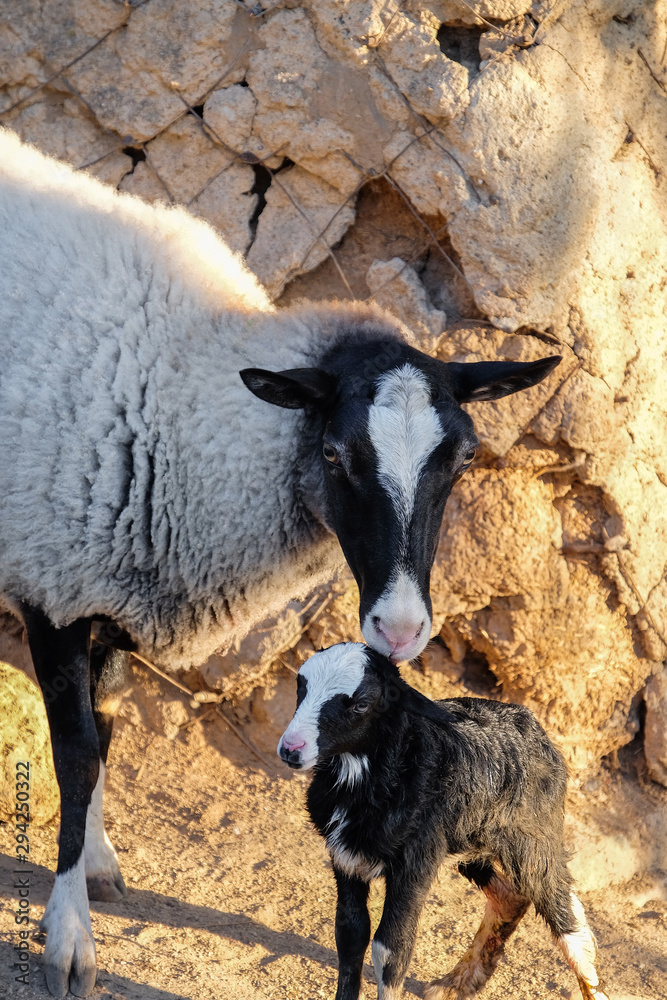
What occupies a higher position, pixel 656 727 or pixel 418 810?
pixel 656 727

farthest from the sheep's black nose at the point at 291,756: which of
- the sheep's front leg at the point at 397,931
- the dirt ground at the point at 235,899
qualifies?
the dirt ground at the point at 235,899

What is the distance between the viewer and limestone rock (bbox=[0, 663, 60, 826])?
→ 13.4ft

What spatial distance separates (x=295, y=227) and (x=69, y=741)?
9.23ft

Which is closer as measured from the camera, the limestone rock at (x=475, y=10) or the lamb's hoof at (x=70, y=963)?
the lamb's hoof at (x=70, y=963)

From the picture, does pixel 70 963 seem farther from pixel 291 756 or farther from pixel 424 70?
pixel 424 70

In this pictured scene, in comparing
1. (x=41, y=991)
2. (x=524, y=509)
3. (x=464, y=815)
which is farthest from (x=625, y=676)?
(x=41, y=991)

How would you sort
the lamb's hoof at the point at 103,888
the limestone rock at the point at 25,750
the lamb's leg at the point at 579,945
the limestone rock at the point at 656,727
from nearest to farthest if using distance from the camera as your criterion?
1. the lamb's leg at the point at 579,945
2. the lamb's hoof at the point at 103,888
3. the limestone rock at the point at 25,750
4. the limestone rock at the point at 656,727

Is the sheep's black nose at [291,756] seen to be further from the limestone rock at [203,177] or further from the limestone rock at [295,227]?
the limestone rock at [203,177]

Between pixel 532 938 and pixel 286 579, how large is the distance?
6.42ft

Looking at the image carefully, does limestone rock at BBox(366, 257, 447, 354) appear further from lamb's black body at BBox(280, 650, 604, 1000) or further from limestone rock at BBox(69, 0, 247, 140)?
lamb's black body at BBox(280, 650, 604, 1000)

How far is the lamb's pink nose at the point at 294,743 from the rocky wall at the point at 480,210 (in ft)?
7.27

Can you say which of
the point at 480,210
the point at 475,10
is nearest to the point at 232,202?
the point at 480,210

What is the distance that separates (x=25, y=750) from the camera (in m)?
4.19

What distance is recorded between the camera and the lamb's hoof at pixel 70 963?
3008 millimetres
